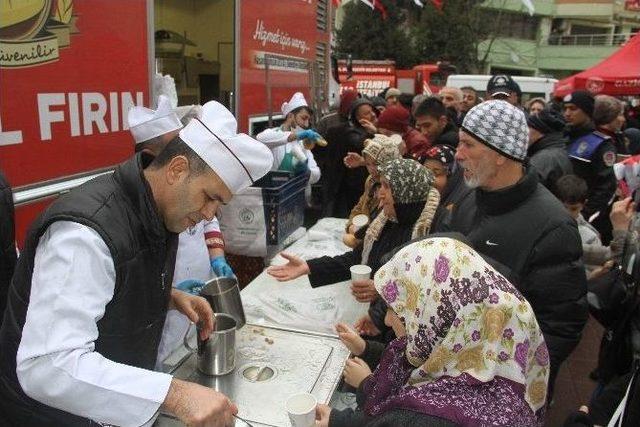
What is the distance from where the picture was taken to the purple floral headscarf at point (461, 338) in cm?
136

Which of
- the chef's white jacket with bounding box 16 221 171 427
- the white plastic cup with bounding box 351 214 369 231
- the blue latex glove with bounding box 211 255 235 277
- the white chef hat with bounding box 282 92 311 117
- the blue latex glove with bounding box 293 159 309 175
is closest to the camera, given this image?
the chef's white jacket with bounding box 16 221 171 427

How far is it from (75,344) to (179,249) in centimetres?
142

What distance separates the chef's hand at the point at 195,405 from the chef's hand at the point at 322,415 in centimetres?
44

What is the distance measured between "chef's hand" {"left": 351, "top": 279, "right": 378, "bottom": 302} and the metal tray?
30 centimetres

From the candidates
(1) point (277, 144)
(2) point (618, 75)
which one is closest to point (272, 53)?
(1) point (277, 144)

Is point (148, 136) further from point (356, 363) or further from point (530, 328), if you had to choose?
point (530, 328)

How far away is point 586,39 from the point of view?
34156mm

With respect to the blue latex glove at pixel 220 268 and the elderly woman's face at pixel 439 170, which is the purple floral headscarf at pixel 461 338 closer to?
the blue latex glove at pixel 220 268

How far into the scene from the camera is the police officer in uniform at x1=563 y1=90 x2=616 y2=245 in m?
4.51

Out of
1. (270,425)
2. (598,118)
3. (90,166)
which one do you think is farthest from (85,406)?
(598,118)

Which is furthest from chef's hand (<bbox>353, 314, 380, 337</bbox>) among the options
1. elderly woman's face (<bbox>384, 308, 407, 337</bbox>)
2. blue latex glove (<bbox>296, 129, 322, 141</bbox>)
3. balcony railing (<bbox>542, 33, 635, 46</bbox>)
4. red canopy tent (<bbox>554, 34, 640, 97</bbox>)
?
balcony railing (<bbox>542, 33, 635, 46</bbox>)

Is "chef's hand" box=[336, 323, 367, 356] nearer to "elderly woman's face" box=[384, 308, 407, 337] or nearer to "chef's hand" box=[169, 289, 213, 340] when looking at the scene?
"elderly woman's face" box=[384, 308, 407, 337]

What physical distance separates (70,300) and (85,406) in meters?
0.27

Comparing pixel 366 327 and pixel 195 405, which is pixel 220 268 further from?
pixel 195 405
